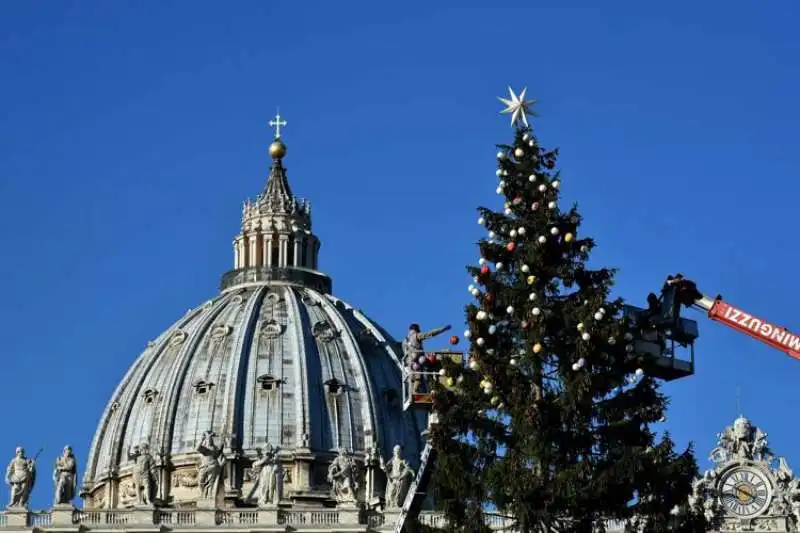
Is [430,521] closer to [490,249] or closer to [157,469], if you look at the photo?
[490,249]

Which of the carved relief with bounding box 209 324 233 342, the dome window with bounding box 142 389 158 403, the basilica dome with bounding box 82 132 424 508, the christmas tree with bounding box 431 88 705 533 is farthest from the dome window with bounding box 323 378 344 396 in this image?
the christmas tree with bounding box 431 88 705 533

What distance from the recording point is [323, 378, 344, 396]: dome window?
7343 inches

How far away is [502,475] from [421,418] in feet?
354

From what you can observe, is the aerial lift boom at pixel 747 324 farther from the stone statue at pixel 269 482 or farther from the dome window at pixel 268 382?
the dome window at pixel 268 382

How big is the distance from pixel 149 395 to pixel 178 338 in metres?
4.57

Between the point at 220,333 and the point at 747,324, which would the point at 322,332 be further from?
the point at 747,324

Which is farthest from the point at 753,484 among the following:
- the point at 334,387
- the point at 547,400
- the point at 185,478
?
the point at 334,387

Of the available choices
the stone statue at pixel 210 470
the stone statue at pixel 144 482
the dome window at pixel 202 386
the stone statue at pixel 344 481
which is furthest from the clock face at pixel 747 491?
the dome window at pixel 202 386

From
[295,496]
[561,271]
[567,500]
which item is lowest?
[567,500]

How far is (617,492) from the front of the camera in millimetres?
80250

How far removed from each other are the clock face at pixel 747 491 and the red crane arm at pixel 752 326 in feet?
84.3

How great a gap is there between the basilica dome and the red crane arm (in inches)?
3381

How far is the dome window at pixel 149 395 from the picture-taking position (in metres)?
189

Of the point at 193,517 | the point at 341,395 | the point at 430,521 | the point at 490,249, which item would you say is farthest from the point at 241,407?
the point at 490,249
